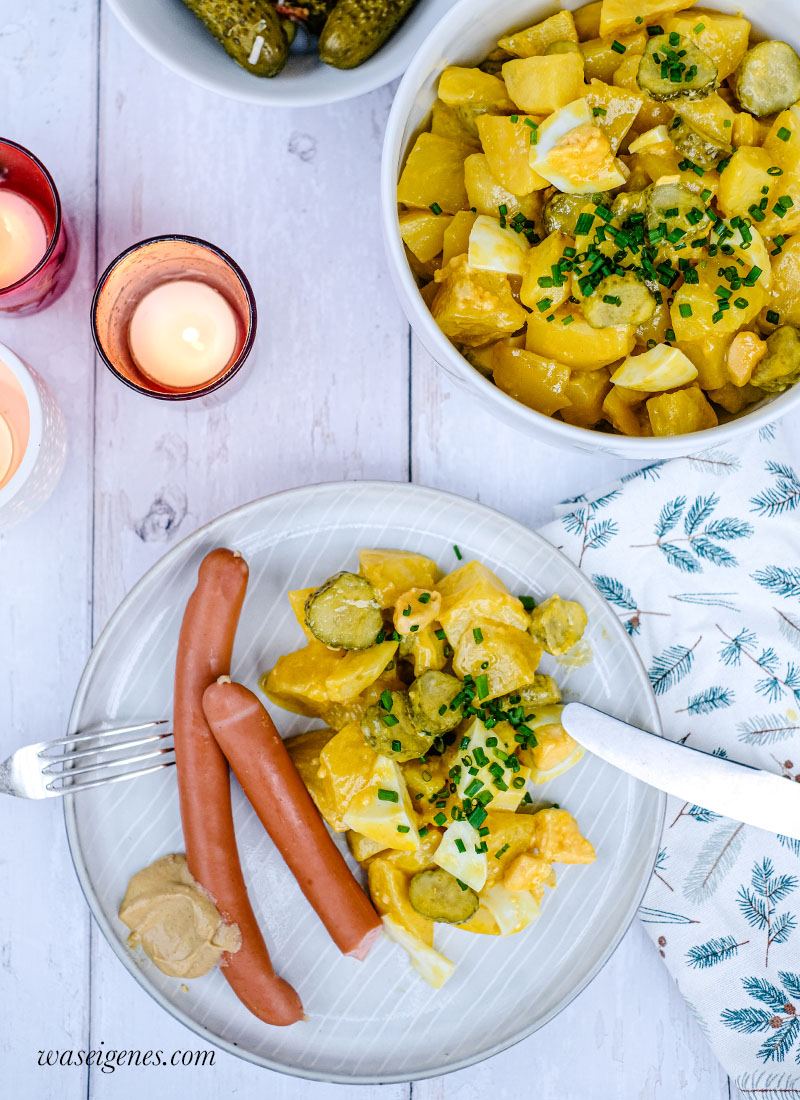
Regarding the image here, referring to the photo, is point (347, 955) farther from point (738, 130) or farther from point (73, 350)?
point (738, 130)

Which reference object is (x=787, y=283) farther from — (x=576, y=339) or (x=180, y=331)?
(x=180, y=331)

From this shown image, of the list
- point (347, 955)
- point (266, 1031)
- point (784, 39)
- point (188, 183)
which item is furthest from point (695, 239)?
point (266, 1031)

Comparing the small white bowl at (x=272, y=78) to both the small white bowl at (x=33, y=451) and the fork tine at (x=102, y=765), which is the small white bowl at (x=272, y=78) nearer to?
the small white bowl at (x=33, y=451)

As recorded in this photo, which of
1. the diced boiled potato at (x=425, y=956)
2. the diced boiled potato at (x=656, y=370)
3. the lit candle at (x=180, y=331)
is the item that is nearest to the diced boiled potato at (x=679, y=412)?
the diced boiled potato at (x=656, y=370)

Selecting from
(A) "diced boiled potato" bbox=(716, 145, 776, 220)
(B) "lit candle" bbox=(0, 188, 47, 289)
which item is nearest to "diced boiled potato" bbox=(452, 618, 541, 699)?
(A) "diced boiled potato" bbox=(716, 145, 776, 220)

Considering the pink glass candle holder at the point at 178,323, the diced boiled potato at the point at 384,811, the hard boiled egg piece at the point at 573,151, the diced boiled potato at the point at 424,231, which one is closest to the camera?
the hard boiled egg piece at the point at 573,151

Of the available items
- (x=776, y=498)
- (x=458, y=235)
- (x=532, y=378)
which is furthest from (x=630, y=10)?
(x=776, y=498)

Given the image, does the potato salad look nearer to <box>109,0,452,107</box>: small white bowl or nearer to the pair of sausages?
the pair of sausages
